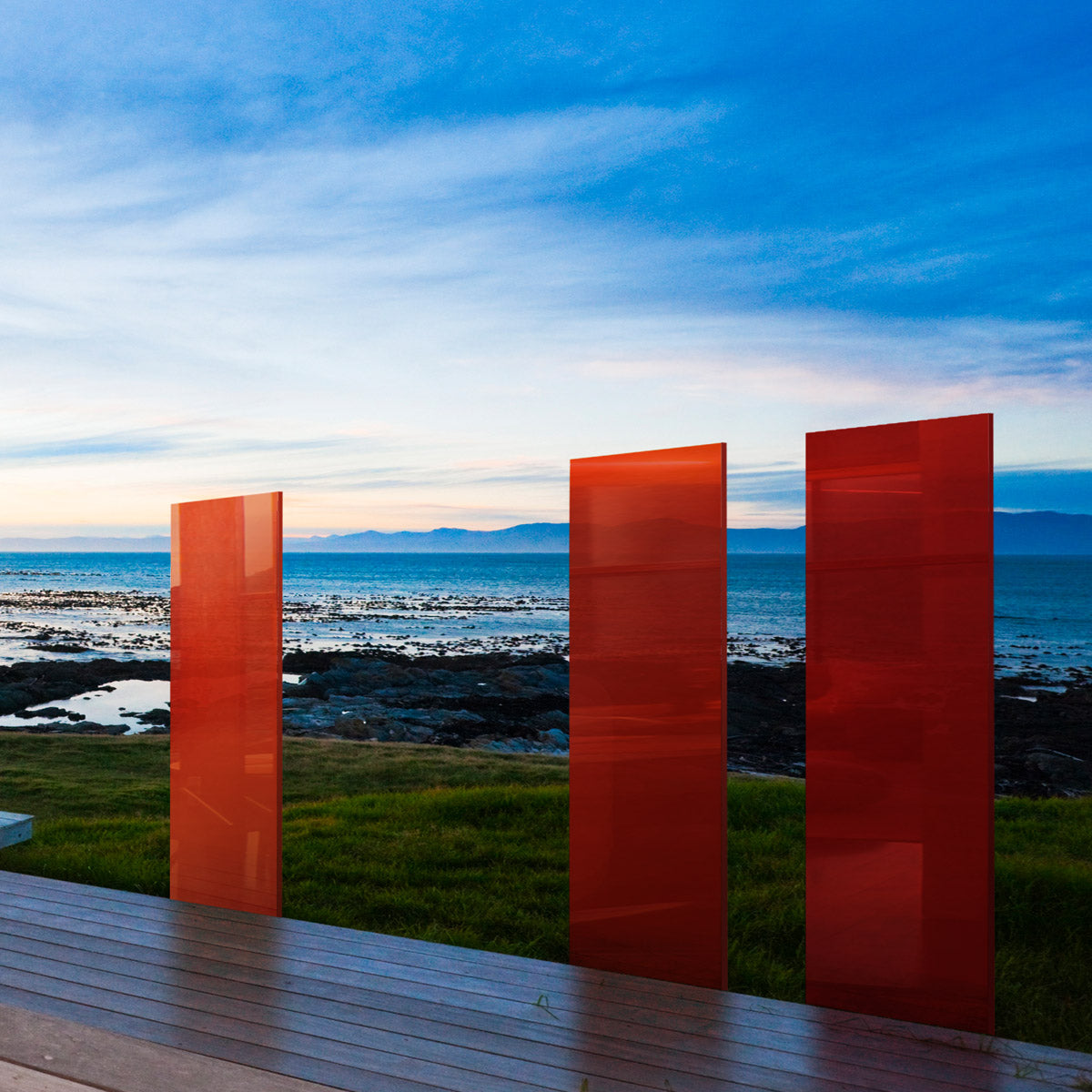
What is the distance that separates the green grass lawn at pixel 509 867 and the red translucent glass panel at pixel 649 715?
1052 millimetres

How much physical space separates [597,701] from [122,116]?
881 centimetres

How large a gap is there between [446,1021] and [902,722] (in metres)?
1.77

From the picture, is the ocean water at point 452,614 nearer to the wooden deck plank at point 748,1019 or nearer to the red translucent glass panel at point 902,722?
the wooden deck plank at point 748,1019

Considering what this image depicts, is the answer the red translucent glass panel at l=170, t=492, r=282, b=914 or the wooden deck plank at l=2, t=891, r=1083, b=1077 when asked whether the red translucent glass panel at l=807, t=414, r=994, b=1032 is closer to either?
the wooden deck plank at l=2, t=891, r=1083, b=1077

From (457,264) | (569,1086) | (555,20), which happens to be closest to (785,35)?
(555,20)

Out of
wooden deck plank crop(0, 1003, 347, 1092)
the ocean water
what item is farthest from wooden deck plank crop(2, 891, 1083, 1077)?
the ocean water

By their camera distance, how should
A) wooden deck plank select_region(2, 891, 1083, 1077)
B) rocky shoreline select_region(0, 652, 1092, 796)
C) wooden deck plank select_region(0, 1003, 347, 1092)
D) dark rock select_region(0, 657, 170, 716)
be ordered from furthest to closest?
dark rock select_region(0, 657, 170, 716) < rocky shoreline select_region(0, 652, 1092, 796) < wooden deck plank select_region(2, 891, 1083, 1077) < wooden deck plank select_region(0, 1003, 347, 1092)

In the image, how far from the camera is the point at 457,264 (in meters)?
12.5

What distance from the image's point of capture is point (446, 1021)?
2604 mm

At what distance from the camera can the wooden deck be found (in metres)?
Result: 2.31

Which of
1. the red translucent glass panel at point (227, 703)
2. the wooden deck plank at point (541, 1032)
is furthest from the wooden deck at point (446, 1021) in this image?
the red translucent glass panel at point (227, 703)

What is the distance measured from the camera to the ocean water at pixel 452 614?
3278 cm

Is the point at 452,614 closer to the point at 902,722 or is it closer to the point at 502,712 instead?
the point at 502,712

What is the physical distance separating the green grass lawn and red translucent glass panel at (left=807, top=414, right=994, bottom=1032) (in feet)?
3.86
